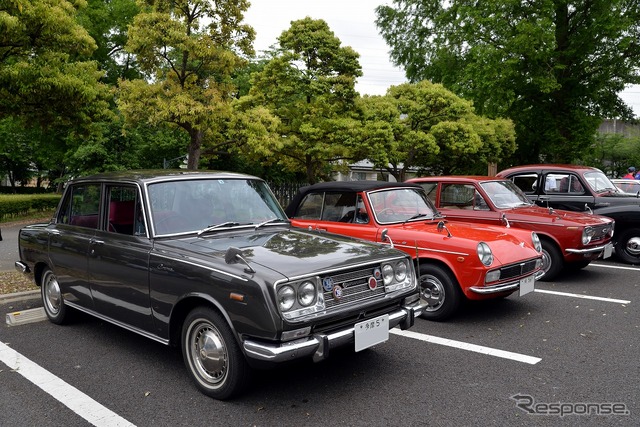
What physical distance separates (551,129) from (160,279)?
22.7m

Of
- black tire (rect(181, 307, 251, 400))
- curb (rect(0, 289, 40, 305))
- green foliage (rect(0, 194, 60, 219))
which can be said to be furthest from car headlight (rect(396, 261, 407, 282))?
green foliage (rect(0, 194, 60, 219))

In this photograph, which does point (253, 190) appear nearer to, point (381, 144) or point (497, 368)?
point (497, 368)

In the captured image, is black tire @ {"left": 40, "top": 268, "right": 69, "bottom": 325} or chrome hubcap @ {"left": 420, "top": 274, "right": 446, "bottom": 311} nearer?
black tire @ {"left": 40, "top": 268, "right": 69, "bottom": 325}

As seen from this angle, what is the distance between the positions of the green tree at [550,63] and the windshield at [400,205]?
51.6ft

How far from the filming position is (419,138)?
2039cm

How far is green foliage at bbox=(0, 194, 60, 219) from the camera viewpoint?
802 inches

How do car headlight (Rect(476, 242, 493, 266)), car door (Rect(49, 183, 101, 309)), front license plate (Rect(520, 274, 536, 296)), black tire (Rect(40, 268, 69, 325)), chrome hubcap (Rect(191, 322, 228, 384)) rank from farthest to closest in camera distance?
1. front license plate (Rect(520, 274, 536, 296))
2. black tire (Rect(40, 268, 69, 325))
3. car headlight (Rect(476, 242, 493, 266))
4. car door (Rect(49, 183, 101, 309))
5. chrome hubcap (Rect(191, 322, 228, 384))

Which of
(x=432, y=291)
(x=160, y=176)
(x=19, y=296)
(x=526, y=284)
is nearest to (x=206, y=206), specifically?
(x=160, y=176)

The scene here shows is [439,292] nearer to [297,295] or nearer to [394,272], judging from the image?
[394,272]

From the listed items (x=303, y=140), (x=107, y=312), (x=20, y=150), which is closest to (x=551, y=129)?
(x=303, y=140)

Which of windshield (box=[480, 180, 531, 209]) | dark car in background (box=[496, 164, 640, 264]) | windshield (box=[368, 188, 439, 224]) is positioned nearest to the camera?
windshield (box=[368, 188, 439, 224])

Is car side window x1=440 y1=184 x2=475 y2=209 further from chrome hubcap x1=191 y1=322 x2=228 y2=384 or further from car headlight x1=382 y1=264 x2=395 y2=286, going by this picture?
chrome hubcap x1=191 y1=322 x2=228 y2=384

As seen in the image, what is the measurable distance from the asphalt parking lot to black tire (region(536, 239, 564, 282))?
6.36 ft

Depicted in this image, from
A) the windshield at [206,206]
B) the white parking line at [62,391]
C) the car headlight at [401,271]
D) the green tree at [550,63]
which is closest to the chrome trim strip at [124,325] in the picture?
the white parking line at [62,391]
